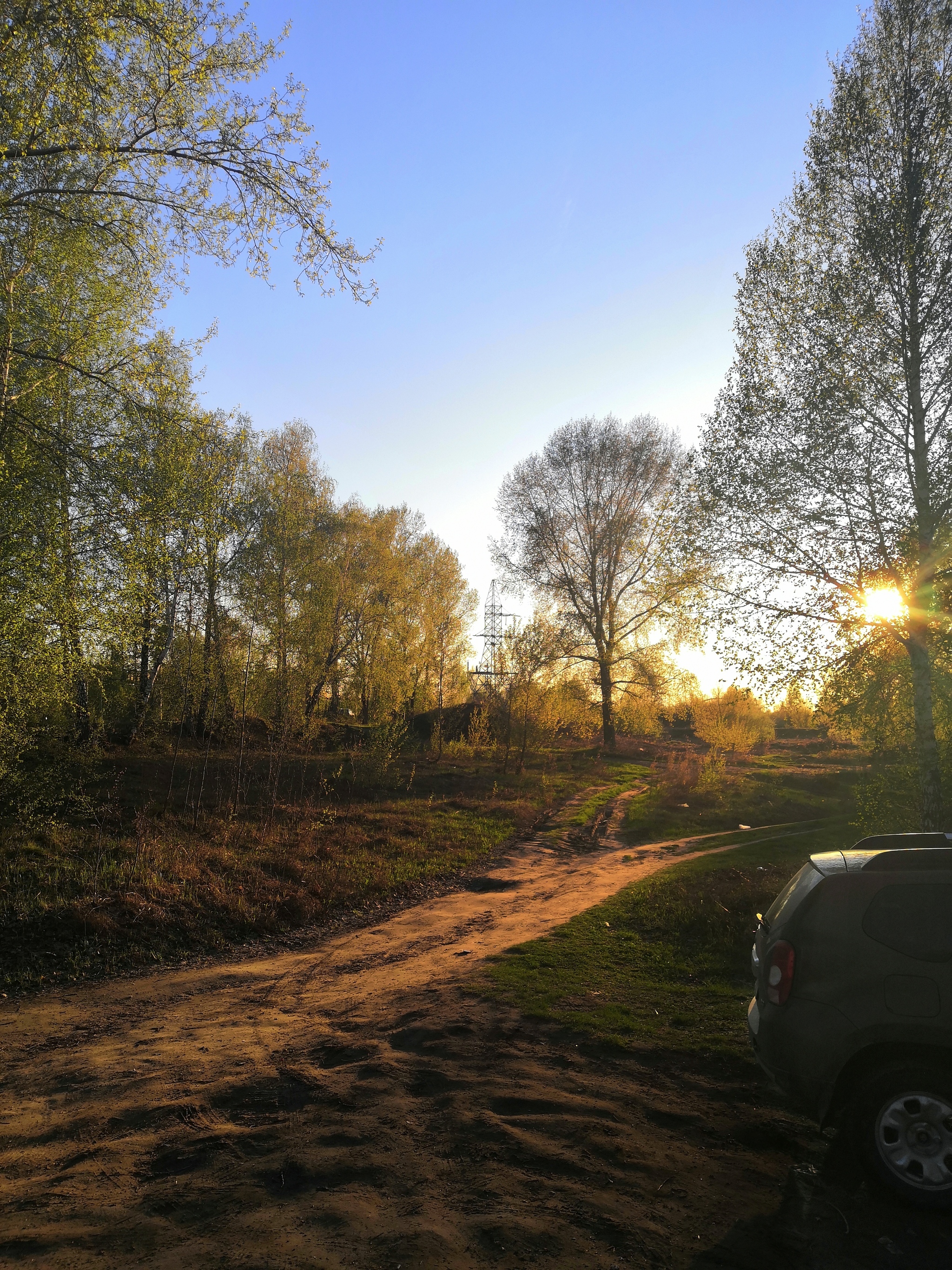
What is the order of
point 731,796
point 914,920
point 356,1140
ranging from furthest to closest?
1. point 731,796
2. point 356,1140
3. point 914,920

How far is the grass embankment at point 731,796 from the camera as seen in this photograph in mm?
20922

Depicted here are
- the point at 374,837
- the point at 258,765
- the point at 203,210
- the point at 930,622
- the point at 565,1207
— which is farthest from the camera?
the point at 258,765

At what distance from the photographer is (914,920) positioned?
372 cm

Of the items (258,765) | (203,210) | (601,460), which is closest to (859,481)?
(203,210)

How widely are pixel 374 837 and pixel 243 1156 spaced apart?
1166 centimetres

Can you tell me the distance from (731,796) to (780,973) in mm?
22946

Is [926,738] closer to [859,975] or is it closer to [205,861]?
[859,975]

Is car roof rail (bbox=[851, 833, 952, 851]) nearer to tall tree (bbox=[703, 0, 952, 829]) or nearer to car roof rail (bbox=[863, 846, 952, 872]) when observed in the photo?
car roof rail (bbox=[863, 846, 952, 872])

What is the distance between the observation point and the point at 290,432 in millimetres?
33344

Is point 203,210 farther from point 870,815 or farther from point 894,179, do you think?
point 870,815

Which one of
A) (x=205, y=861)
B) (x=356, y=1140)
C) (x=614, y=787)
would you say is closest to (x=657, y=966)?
(x=356, y=1140)

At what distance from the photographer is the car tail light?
3.89 meters

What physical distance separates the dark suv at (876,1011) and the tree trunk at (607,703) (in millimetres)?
32333

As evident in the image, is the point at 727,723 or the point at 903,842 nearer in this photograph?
the point at 903,842
